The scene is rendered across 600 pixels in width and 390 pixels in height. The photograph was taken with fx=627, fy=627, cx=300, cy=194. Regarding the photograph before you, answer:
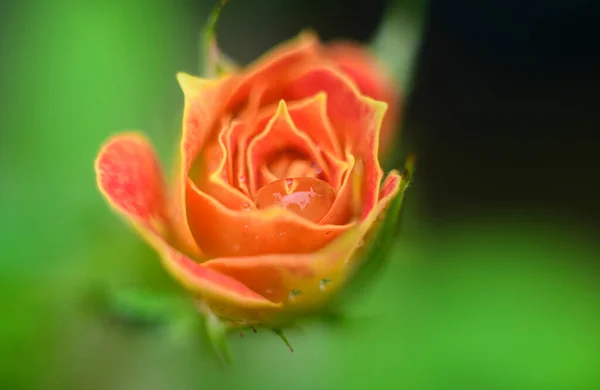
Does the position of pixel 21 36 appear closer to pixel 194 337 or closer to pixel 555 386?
pixel 194 337

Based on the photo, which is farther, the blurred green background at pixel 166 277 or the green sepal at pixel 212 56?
the blurred green background at pixel 166 277

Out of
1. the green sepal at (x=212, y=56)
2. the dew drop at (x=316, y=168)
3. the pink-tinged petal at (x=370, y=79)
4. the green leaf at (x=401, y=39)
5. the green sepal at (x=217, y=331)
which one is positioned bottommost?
the green sepal at (x=217, y=331)

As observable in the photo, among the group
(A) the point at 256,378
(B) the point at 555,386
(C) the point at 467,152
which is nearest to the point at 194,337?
(A) the point at 256,378

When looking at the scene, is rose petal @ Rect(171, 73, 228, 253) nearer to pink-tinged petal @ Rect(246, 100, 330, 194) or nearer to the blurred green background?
pink-tinged petal @ Rect(246, 100, 330, 194)

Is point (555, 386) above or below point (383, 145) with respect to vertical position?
below

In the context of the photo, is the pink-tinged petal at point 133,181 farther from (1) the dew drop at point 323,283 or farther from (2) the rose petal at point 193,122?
(1) the dew drop at point 323,283

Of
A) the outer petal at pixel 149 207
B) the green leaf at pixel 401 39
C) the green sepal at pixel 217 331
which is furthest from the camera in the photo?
the green leaf at pixel 401 39

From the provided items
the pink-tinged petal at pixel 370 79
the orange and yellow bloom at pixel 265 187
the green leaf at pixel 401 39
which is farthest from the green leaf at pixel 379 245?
the green leaf at pixel 401 39

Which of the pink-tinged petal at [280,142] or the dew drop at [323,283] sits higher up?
the pink-tinged petal at [280,142]
